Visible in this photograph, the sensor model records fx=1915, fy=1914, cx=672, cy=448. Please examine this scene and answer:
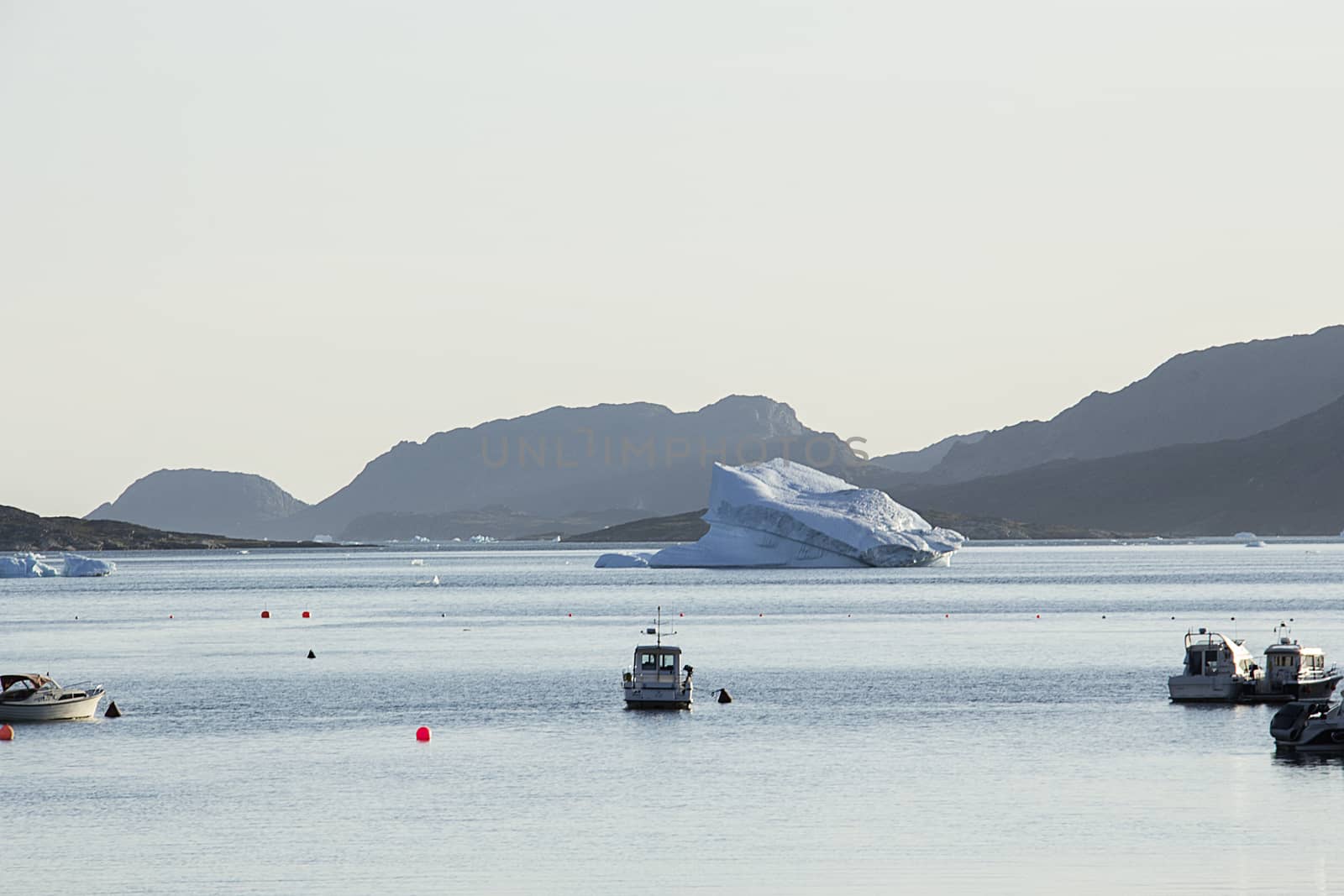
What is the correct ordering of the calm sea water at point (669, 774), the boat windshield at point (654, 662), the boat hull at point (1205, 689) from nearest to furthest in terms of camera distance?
the calm sea water at point (669, 774) → the boat hull at point (1205, 689) → the boat windshield at point (654, 662)

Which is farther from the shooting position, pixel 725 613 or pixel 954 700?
pixel 725 613

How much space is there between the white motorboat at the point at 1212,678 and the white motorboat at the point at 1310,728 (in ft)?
42.2

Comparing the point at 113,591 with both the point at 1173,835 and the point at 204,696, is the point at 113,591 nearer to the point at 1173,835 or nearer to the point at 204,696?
the point at 204,696

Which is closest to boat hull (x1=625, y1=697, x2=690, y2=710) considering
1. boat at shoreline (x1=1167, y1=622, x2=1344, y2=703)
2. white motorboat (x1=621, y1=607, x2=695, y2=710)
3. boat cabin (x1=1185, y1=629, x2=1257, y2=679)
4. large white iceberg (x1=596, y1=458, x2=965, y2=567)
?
white motorboat (x1=621, y1=607, x2=695, y2=710)

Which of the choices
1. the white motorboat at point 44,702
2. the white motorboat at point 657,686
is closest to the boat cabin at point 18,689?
the white motorboat at point 44,702

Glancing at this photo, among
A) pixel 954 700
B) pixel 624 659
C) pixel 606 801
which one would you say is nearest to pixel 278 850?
pixel 606 801

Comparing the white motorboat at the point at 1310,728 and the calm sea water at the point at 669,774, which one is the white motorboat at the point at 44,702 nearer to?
the calm sea water at the point at 669,774

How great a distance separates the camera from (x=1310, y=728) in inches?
2115

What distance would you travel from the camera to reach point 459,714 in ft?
222

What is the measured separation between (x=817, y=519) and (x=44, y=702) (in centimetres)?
10170

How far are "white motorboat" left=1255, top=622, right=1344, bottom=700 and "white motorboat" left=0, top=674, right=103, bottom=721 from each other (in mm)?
41992

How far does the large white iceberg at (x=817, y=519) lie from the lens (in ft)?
535

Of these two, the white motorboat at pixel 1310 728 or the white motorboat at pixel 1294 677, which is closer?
the white motorboat at pixel 1310 728

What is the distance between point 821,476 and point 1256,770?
12440 centimetres
